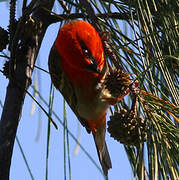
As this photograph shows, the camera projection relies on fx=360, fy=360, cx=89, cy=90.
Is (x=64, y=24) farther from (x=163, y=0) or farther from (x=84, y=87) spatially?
(x=163, y=0)

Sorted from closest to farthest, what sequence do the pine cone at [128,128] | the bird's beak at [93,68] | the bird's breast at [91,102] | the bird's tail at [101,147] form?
the pine cone at [128,128], the bird's beak at [93,68], the bird's breast at [91,102], the bird's tail at [101,147]

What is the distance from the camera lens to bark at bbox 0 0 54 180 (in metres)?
1.33

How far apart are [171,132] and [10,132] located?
60 centimetres

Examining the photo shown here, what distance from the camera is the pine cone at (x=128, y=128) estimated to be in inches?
44.8

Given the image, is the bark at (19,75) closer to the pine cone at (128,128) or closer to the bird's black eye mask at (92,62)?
the bird's black eye mask at (92,62)

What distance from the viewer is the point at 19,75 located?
1.51 meters

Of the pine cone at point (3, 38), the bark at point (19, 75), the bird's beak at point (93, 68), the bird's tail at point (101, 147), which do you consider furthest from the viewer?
the bird's tail at point (101, 147)

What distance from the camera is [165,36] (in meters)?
1.28

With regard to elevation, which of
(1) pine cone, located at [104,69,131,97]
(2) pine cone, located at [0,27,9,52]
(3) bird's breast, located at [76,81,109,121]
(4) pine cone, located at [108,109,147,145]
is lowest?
(4) pine cone, located at [108,109,147,145]

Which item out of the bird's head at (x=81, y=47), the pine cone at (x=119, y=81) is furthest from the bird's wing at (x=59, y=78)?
the pine cone at (x=119, y=81)

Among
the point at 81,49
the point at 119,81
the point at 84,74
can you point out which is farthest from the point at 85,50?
the point at 119,81

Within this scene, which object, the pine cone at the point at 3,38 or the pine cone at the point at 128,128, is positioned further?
the pine cone at the point at 3,38

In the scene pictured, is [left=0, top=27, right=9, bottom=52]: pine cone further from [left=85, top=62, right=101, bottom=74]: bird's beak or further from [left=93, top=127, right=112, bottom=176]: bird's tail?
[left=93, top=127, right=112, bottom=176]: bird's tail

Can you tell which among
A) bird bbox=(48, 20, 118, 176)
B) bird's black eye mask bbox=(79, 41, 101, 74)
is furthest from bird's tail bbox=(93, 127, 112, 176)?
bird's black eye mask bbox=(79, 41, 101, 74)
